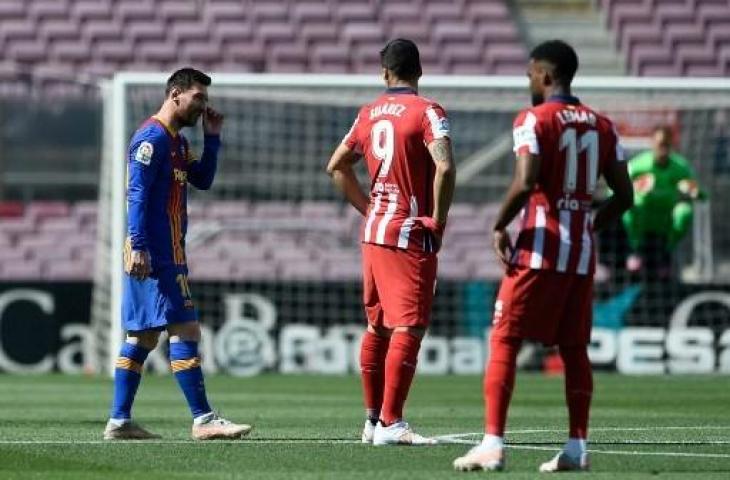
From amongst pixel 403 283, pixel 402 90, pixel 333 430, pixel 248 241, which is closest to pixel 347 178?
pixel 402 90

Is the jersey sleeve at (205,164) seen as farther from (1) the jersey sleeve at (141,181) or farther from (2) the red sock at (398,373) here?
(2) the red sock at (398,373)

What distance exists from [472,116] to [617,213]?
1351 cm

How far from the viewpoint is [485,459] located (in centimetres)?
691

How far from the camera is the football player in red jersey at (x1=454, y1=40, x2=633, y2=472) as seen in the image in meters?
6.93

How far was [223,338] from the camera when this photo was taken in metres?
17.8

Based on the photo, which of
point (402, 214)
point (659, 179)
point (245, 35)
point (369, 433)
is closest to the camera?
point (402, 214)

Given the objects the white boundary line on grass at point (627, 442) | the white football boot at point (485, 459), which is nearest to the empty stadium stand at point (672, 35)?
the white boundary line on grass at point (627, 442)

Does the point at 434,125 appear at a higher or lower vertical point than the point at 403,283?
higher

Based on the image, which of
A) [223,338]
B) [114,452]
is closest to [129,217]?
[114,452]

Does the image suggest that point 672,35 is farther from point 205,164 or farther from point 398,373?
point 398,373

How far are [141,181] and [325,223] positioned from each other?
38.7ft

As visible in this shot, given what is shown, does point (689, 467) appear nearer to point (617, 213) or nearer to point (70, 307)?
point (617, 213)

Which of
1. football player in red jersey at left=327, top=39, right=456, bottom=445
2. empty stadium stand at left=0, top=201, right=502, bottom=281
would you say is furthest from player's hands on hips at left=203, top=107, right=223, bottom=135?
empty stadium stand at left=0, top=201, right=502, bottom=281

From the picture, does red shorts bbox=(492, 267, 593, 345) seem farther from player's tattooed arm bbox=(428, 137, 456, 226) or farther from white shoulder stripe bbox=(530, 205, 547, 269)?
player's tattooed arm bbox=(428, 137, 456, 226)
